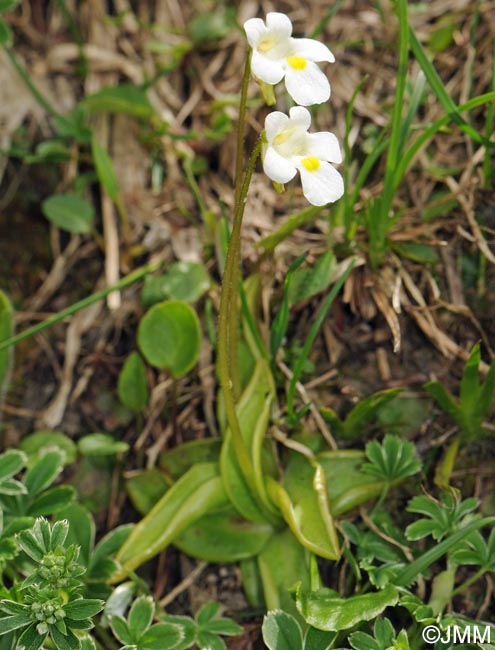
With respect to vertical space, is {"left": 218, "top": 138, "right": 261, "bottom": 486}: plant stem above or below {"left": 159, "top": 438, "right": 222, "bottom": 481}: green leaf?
above

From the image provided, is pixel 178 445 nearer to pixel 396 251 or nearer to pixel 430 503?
pixel 430 503

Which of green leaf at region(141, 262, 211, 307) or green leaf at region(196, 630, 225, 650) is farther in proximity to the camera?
green leaf at region(141, 262, 211, 307)

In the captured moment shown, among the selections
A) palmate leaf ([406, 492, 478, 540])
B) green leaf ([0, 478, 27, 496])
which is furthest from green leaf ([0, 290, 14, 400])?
palmate leaf ([406, 492, 478, 540])

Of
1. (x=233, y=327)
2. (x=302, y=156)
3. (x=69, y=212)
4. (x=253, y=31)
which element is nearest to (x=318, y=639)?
(x=233, y=327)

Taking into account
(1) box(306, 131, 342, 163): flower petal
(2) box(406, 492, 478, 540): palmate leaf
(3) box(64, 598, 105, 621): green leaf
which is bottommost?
(2) box(406, 492, 478, 540): palmate leaf

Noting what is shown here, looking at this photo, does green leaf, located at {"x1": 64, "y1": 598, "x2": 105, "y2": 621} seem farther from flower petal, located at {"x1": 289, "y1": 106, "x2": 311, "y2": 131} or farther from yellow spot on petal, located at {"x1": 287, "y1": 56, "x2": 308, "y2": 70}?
yellow spot on petal, located at {"x1": 287, "y1": 56, "x2": 308, "y2": 70}

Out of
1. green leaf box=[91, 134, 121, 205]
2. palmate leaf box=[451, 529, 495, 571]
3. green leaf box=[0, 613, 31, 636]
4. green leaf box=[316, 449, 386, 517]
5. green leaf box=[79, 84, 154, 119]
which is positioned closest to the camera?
green leaf box=[0, 613, 31, 636]

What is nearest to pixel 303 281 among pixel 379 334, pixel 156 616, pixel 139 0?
pixel 379 334
